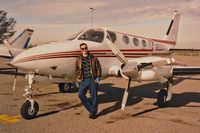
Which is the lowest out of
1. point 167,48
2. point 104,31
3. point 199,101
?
point 199,101

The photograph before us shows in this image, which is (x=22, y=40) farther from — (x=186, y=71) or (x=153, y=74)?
(x=186, y=71)

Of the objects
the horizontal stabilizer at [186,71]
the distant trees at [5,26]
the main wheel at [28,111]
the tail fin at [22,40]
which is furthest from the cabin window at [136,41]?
the distant trees at [5,26]

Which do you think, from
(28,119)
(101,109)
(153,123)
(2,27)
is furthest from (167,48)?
(2,27)

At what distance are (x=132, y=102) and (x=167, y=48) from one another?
590 cm

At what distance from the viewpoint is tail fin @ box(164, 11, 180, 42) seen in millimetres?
19406

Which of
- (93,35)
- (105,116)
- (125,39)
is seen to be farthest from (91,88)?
(125,39)

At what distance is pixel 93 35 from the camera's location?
11781mm

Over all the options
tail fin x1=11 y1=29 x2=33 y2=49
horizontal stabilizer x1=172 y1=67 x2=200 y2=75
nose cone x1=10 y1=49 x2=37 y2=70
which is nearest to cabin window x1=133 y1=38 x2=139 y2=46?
horizontal stabilizer x1=172 y1=67 x2=200 y2=75

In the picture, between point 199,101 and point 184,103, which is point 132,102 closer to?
point 184,103

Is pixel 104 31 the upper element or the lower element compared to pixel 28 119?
upper

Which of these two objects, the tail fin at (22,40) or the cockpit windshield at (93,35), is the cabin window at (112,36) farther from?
the tail fin at (22,40)

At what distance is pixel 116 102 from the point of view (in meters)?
12.8

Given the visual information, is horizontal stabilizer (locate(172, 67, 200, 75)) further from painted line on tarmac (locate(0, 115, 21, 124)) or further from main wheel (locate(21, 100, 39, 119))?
painted line on tarmac (locate(0, 115, 21, 124))

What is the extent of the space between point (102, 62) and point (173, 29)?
9911 millimetres
